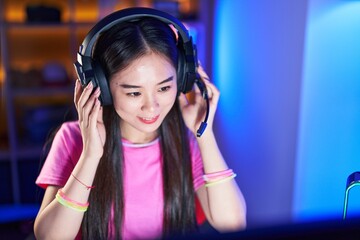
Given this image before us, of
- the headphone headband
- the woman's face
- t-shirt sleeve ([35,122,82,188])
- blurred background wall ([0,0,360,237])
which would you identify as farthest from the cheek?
blurred background wall ([0,0,360,237])

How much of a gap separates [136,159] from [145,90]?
10.1 inches

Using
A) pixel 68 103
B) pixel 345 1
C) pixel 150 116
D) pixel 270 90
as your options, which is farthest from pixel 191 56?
pixel 68 103

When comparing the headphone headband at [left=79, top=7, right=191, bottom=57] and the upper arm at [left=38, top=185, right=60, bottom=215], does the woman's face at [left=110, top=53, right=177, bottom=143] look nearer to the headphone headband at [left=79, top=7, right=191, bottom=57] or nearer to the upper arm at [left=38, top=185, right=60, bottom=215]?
the headphone headband at [left=79, top=7, right=191, bottom=57]

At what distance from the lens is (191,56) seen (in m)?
0.99

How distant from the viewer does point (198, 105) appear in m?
1.13

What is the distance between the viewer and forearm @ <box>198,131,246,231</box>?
1059 mm

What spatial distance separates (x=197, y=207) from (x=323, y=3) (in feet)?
2.37

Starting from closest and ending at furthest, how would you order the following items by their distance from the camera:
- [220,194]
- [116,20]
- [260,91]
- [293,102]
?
[116,20] → [220,194] → [293,102] → [260,91]

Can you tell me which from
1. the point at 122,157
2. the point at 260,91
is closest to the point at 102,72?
the point at 122,157

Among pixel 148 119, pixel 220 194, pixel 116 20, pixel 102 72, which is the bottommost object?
pixel 220 194

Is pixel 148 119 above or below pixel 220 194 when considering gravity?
above

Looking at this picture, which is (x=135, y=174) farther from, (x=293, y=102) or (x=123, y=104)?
(x=293, y=102)

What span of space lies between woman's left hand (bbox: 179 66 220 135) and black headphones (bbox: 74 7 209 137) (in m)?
0.03

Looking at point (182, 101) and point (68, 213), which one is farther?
point (182, 101)
